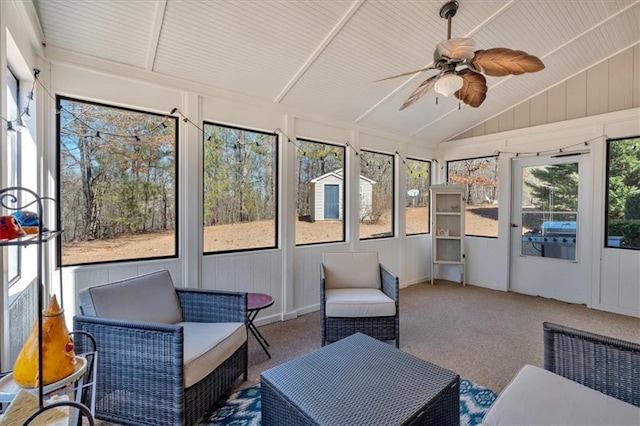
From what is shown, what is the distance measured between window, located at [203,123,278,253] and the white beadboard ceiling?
0.51m

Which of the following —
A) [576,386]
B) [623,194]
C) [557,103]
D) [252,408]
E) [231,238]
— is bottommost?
[252,408]

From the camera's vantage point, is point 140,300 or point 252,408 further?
point 140,300

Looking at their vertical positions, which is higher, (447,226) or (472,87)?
(472,87)

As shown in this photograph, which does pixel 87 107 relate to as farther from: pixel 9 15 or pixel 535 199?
pixel 535 199

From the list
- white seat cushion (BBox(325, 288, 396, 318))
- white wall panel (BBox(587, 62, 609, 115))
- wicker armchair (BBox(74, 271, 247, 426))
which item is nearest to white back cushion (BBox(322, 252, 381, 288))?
white seat cushion (BBox(325, 288, 396, 318))

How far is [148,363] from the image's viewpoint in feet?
5.67

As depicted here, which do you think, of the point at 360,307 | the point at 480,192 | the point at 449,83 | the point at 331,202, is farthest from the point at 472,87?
the point at 480,192

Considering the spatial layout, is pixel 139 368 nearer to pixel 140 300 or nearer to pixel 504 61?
pixel 140 300

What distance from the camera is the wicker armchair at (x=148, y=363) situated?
5.58ft

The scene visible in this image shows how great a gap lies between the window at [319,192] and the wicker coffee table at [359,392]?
218cm

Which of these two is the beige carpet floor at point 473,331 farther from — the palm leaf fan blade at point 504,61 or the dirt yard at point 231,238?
the palm leaf fan blade at point 504,61

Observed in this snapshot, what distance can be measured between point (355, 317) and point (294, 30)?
2497 millimetres

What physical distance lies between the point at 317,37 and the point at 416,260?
12.5ft

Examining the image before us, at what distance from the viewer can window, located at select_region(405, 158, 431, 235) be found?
5184 millimetres
